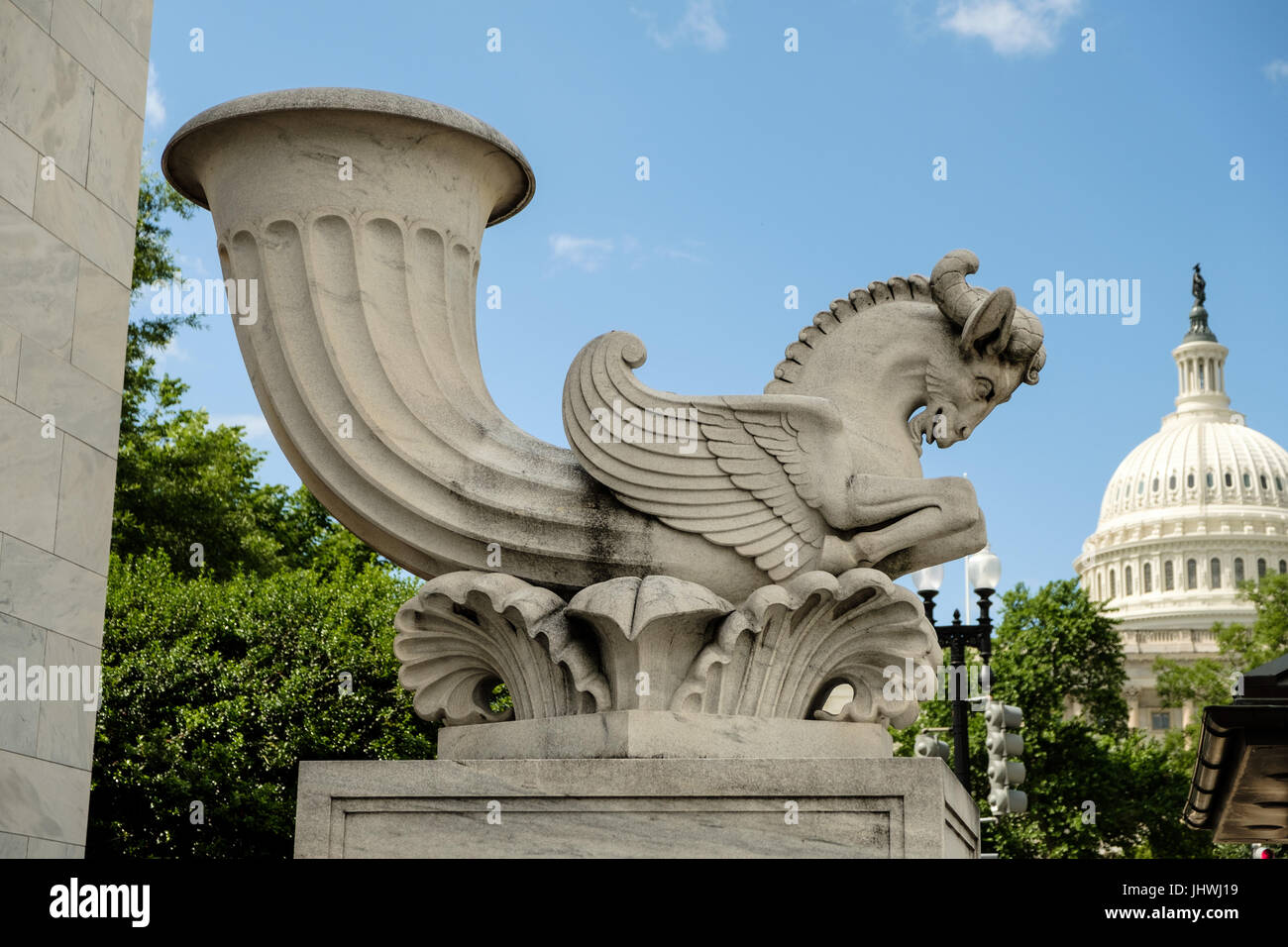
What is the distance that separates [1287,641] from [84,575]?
4675 cm

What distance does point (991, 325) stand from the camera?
18.3 feet

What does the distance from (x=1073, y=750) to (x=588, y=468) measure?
31.8 m

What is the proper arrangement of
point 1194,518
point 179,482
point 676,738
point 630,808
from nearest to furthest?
point 630,808 → point 676,738 → point 179,482 → point 1194,518

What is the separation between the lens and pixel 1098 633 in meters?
40.3

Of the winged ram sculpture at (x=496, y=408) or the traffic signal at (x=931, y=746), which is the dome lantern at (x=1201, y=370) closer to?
the traffic signal at (x=931, y=746)

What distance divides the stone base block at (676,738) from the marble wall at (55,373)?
2268mm

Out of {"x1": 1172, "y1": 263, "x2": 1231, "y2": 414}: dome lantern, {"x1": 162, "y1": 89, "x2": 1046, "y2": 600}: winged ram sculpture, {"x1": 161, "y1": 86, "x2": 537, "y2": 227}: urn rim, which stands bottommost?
{"x1": 162, "y1": 89, "x2": 1046, "y2": 600}: winged ram sculpture

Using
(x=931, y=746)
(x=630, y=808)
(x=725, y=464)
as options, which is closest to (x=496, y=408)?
(x=725, y=464)

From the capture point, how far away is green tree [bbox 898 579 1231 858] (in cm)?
3359

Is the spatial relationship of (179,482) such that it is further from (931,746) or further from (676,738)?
(676,738)

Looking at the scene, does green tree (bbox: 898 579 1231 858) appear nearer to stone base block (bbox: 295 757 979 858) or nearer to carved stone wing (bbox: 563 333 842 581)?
carved stone wing (bbox: 563 333 842 581)

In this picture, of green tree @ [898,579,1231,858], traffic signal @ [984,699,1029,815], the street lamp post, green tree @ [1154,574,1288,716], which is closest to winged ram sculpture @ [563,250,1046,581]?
the street lamp post

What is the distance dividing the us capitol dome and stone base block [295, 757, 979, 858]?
3851 inches

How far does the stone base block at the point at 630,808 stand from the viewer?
16.0 ft
